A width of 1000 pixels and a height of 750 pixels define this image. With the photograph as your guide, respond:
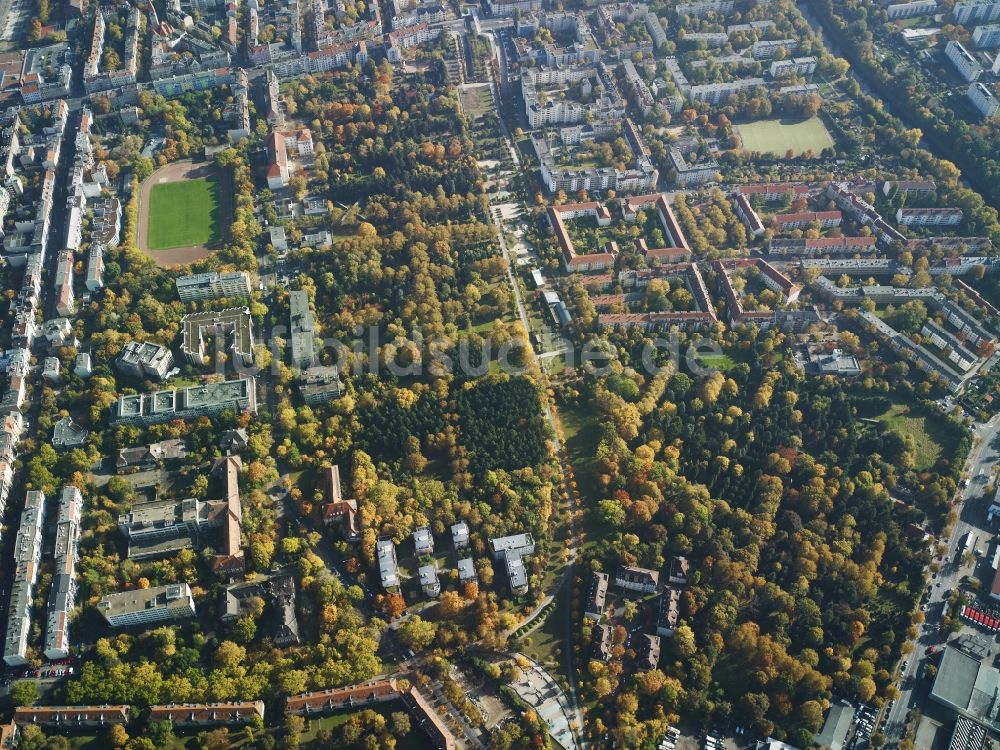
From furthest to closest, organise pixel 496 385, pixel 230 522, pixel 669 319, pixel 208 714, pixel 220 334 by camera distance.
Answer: pixel 669 319 < pixel 220 334 < pixel 496 385 < pixel 230 522 < pixel 208 714

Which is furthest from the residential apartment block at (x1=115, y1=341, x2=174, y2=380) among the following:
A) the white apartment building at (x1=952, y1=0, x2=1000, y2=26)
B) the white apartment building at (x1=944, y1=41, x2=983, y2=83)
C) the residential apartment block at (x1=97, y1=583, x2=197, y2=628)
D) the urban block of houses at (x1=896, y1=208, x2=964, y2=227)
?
the white apartment building at (x1=952, y1=0, x2=1000, y2=26)

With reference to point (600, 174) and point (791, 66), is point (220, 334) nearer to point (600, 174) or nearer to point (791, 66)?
point (600, 174)

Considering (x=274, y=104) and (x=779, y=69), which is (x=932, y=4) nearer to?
(x=779, y=69)

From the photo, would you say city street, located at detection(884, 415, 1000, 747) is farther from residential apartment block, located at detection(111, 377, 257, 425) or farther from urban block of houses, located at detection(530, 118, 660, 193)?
residential apartment block, located at detection(111, 377, 257, 425)

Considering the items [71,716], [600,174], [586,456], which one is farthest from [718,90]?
[71,716]

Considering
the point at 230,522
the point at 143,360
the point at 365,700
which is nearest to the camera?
the point at 365,700

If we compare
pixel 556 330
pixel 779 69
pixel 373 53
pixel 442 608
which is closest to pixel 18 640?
pixel 442 608
